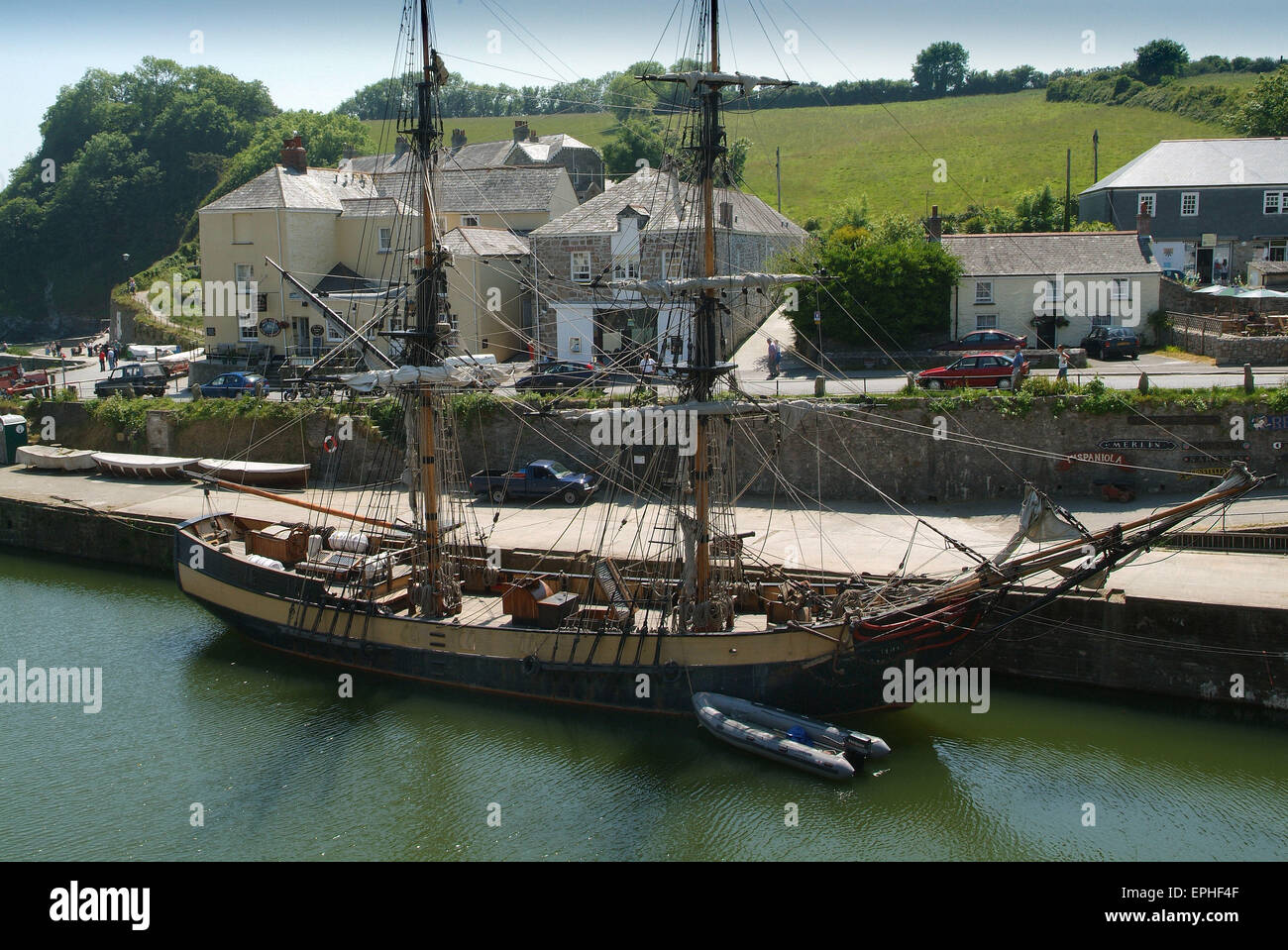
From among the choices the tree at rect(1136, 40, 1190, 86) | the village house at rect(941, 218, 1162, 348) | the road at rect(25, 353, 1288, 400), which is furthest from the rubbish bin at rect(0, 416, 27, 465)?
the tree at rect(1136, 40, 1190, 86)

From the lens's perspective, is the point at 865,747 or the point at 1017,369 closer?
the point at 865,747

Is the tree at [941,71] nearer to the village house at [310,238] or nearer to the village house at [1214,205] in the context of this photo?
the village house at [1214,205]

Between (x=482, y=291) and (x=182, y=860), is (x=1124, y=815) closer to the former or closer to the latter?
(x=182, y=860)

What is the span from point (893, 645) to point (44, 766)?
1398 centimetres

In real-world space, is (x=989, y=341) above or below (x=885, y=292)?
below

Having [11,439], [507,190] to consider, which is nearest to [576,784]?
[11,439]

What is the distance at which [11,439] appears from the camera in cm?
3719

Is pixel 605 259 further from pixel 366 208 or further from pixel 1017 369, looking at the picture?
pixel 1017 369

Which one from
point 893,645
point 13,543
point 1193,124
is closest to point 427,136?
point 893,645

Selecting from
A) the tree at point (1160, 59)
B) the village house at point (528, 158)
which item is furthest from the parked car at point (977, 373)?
the tree at point (1160, 59)

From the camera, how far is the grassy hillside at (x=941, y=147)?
66.3 metres

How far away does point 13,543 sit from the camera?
103 ft

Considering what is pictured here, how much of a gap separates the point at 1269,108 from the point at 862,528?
152 feet

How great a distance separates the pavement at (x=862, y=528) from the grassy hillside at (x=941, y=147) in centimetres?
4121
